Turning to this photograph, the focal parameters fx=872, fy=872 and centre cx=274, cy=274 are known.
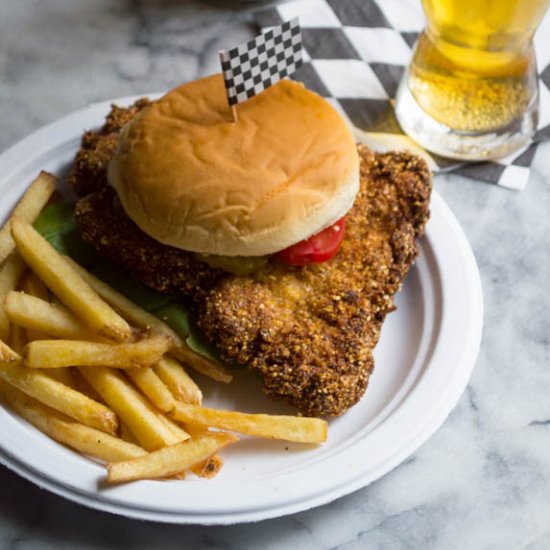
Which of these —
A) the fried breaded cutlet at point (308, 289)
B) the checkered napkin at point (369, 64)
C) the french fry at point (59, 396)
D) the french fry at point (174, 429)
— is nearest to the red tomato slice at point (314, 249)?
the fried breaded cutlet at point (308, 289)

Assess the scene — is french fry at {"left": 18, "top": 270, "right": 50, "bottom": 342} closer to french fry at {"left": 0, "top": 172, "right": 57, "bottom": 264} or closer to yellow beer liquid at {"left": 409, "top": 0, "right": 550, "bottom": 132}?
french fry at {"left": 0, "top": 172, "right": 57, "bottom": 264}

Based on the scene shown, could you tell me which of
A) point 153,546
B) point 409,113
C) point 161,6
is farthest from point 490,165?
point 153,546

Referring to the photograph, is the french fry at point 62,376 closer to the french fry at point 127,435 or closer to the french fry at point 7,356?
the french fry at point 7,356

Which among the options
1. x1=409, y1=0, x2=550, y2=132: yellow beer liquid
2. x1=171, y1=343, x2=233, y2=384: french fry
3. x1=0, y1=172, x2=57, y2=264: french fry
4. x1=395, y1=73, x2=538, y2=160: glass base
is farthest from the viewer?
x1=395, y1=73, x2=538, y2=160: glass base

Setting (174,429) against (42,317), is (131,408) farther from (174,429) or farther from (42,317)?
(42,317)

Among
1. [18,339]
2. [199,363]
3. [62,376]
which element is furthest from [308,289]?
[18,339]

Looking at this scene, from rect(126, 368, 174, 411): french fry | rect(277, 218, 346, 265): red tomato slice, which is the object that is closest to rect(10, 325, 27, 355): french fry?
rect(126, 368, 174, 411): french fry
